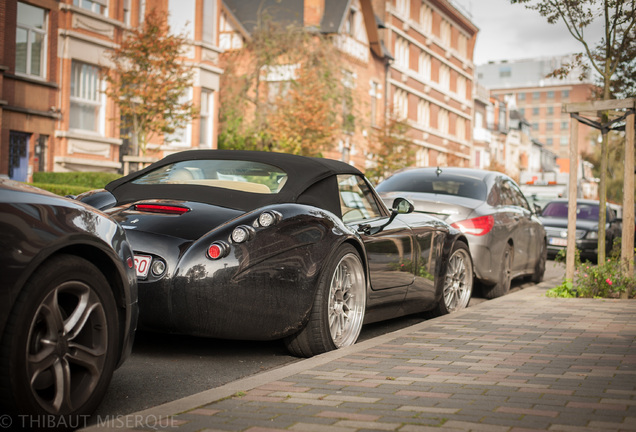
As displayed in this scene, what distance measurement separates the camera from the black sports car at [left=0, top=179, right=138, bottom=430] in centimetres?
323

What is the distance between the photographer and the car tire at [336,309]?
18.2 ft

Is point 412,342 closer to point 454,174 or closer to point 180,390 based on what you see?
point 180,390

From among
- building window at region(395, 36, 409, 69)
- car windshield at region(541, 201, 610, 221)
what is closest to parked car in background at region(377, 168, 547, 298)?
car windshield at region(541, 201, 610, 221)

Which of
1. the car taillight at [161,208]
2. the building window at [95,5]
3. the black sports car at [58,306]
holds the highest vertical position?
the building window at [95,5]

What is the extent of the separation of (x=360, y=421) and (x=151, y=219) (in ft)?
7.49

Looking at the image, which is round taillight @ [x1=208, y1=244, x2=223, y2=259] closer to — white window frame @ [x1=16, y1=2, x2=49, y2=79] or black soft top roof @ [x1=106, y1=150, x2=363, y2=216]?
black soft top roof @ [x1=106, y1=150, x2=363, y2=216]

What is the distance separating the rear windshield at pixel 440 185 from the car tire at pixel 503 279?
2.69ft

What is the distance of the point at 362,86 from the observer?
1761 inches

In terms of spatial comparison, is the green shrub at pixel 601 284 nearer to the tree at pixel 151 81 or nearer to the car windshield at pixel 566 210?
the car windshield at pixel 566 210

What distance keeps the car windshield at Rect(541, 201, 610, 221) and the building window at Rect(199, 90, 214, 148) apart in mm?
14518

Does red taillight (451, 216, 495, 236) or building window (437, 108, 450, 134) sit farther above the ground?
building window (437, 108, 450, 134)

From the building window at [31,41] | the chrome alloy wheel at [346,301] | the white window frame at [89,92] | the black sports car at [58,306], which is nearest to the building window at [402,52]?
the white window frame at [89,92]

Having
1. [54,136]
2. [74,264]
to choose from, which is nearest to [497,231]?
[74,264]

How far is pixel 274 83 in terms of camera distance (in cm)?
3453
